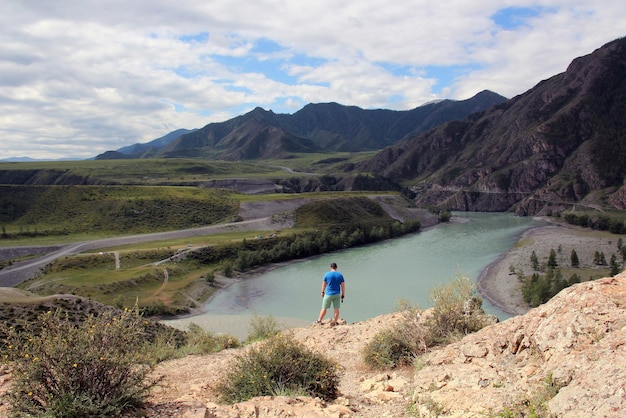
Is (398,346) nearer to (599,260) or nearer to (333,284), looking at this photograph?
(333,284)

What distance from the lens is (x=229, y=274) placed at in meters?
55.4

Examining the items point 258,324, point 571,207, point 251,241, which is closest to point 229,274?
point 251,241

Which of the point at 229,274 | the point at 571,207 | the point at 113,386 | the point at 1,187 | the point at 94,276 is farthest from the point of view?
the point at 571,207

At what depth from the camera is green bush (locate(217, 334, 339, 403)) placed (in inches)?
286

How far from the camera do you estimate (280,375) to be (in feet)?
24.8

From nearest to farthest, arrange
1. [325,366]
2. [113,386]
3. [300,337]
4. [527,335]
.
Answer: [113,386], [527,335], [325,366], [300,337]

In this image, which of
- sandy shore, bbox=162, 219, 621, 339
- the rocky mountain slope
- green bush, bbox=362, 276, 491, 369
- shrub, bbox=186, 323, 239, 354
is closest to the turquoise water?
sandy shore, bbox=162, 219, 621, 339

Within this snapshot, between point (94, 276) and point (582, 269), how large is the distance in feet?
189

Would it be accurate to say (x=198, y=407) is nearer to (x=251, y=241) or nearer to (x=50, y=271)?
(x=50, y=271)

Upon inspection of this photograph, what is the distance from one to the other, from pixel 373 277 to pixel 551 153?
119 meters

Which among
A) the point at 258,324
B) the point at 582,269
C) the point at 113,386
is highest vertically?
the point at 113,386

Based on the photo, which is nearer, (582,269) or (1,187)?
(582,269)

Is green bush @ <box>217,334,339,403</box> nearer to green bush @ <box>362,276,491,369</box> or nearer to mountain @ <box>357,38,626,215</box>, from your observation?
green bush @ <box>362,276,491,369</box>

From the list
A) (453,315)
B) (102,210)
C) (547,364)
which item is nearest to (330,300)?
(453,315)
